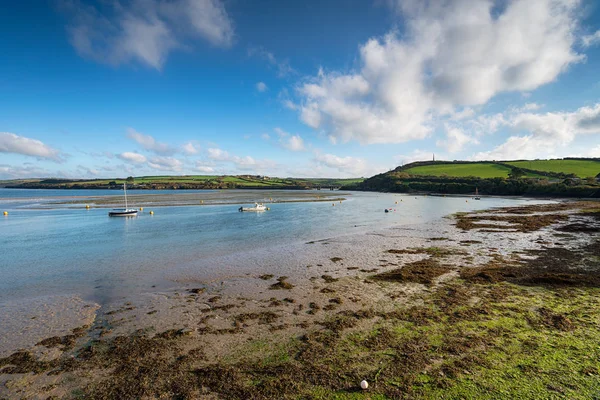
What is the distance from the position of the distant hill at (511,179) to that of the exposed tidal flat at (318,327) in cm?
9648

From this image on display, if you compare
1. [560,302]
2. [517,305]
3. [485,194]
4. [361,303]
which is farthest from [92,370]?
[485,194]

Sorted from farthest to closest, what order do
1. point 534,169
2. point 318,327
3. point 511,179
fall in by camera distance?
point 534,169 → point 511,179 → point 318,327

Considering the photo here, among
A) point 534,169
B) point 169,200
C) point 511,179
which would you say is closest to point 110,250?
point 169,200

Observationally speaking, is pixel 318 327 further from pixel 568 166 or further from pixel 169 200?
pixel 568 166

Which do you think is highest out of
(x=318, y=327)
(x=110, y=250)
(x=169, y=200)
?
(x=318, y=327)

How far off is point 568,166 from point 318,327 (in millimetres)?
155533

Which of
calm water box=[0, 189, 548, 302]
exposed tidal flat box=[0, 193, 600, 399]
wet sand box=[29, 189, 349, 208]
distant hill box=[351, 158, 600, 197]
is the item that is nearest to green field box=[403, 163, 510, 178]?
distant hill box=[351, 158, 600, 197]

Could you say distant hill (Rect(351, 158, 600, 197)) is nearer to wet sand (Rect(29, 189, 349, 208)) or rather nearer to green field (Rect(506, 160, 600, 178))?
green field (Rect(506, 160, 600, 178))

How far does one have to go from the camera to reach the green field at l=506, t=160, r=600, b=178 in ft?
355

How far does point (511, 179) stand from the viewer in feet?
367

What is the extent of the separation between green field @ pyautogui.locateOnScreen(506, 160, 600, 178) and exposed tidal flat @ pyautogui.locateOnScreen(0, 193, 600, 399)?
122218mm

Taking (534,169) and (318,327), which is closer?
(318,327)

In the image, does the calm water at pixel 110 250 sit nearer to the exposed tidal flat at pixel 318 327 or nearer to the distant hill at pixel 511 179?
the exposed tidal flat at pixel 318 327

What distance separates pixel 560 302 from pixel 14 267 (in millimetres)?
28021
